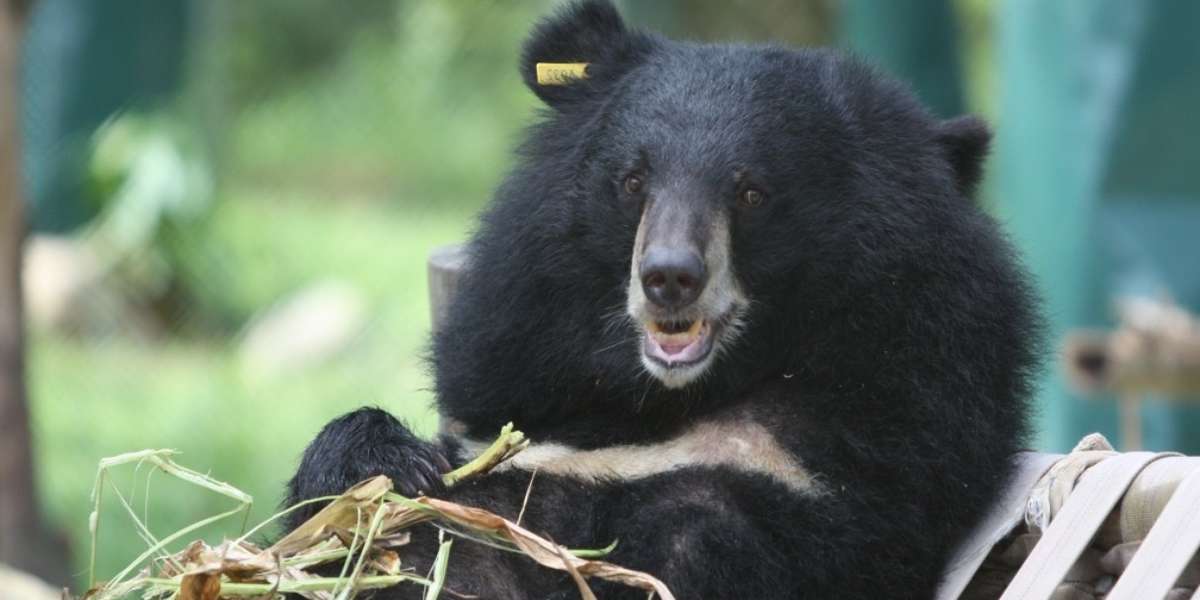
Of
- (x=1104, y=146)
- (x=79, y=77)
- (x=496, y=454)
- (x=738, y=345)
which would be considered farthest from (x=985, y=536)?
(x=79, y=77)

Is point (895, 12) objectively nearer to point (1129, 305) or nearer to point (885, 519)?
point (1129, 305)

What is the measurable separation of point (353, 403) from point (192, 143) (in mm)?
1837

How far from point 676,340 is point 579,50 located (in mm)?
880

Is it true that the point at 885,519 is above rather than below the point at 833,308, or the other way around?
below

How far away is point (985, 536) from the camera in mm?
3572

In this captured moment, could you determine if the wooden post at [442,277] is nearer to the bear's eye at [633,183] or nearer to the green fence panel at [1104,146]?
the bear's eye at [633,183]

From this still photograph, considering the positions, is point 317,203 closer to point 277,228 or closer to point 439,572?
point 277,228

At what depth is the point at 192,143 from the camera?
1046 centimetres

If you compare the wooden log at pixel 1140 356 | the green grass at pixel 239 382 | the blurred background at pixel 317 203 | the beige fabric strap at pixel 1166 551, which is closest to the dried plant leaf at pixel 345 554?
the beige fabric strap at pixel 1166 551

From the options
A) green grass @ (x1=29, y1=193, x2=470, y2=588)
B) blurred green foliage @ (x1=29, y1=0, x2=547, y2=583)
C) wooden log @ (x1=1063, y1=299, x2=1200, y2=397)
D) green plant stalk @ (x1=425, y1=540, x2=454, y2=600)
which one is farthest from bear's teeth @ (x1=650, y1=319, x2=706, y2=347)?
blurred green foliage @ (x1=29, y1=0, x2=547, y2=583)

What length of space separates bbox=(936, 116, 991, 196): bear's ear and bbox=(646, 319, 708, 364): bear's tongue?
0.75 meters

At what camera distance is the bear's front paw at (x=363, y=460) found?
3633 millimetres

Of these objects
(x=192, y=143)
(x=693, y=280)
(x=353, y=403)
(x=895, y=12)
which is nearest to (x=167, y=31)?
(x=192, y=143)

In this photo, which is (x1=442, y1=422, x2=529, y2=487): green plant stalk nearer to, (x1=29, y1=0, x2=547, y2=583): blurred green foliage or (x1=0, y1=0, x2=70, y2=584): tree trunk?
(x1=0, y1=0, x2=70, y2=584): tree trunk
